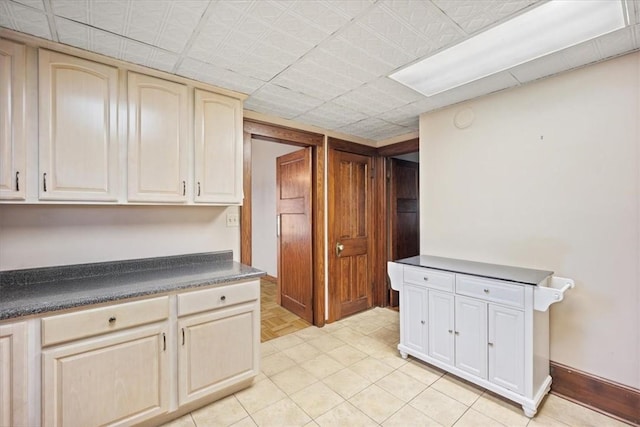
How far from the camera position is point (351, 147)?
3469 millimetres

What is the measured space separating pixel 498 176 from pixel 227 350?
8.13ft

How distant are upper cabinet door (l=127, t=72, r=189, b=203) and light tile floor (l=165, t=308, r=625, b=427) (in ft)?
4.97

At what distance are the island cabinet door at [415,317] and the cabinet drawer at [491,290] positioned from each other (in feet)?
1.04

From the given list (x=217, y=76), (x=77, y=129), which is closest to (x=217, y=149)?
(x=217, y=76)

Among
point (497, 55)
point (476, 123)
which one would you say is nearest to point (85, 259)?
point (497, 55)

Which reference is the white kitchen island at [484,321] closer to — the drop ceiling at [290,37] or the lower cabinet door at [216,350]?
the lower cabinet door at [216,350]

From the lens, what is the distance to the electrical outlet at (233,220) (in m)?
2.51

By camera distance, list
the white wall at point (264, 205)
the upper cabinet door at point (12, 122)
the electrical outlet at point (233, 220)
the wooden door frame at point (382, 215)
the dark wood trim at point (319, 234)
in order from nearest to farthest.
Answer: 1. the upper cabinet door at point (12, 122)
2. the electrical outlet at point (233, 220)
3. the dark wood trim at point (319, 234)
4. the wooden door frame at point (382, 215)
5. the white wall at point (264, 205)

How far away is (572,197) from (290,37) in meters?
2.14

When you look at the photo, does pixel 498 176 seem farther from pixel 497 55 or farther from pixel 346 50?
pixel 346 50

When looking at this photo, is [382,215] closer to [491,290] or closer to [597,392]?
[491,290]

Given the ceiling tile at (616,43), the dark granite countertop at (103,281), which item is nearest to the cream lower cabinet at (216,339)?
the dark granite countertop at (103,281)

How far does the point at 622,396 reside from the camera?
175cm

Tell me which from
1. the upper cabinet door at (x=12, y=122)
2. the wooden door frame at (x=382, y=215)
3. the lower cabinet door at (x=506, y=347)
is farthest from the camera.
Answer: the wooden door frame at (x=382, y=215)
